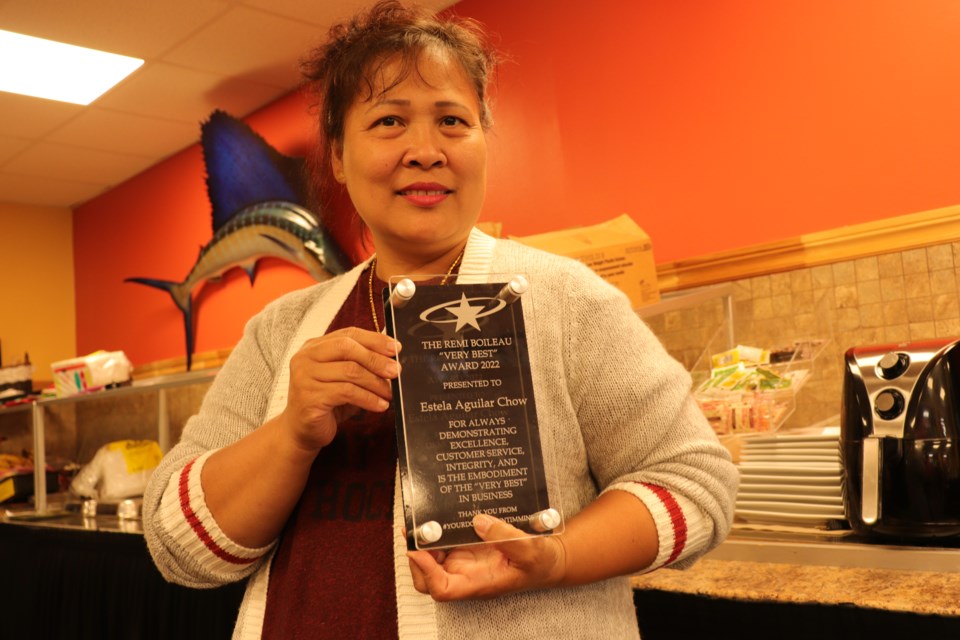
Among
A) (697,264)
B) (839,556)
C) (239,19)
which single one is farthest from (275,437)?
(239,19)

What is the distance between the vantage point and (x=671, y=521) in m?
0.77

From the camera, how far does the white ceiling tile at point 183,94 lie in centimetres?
387

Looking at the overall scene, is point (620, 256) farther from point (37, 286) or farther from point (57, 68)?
point (37, 286)

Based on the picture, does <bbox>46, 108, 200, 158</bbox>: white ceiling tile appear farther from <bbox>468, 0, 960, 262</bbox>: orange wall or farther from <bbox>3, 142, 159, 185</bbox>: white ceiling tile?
<bbox>468, 0, 960, 262</bbox>: orange wall

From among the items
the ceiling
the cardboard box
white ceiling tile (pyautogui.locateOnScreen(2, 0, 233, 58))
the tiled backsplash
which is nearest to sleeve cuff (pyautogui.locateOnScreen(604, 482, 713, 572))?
the cardboard box

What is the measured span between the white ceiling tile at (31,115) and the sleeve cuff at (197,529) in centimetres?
377

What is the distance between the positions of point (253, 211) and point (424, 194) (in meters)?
3.59

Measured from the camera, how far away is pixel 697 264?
2541 mm

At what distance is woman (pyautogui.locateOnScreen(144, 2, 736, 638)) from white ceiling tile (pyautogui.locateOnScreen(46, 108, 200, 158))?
3.80 meters

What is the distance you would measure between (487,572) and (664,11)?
7.97 feet

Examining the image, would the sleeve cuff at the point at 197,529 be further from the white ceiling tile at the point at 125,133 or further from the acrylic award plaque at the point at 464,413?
the white ceiling tile at the point at 125,133

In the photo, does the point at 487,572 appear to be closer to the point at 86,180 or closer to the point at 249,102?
the point at 249,102

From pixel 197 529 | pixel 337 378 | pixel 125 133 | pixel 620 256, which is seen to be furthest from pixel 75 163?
pixel 337 378

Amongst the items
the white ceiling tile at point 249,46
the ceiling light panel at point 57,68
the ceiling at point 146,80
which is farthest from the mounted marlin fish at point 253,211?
the ceiling light panel at point 57,68
